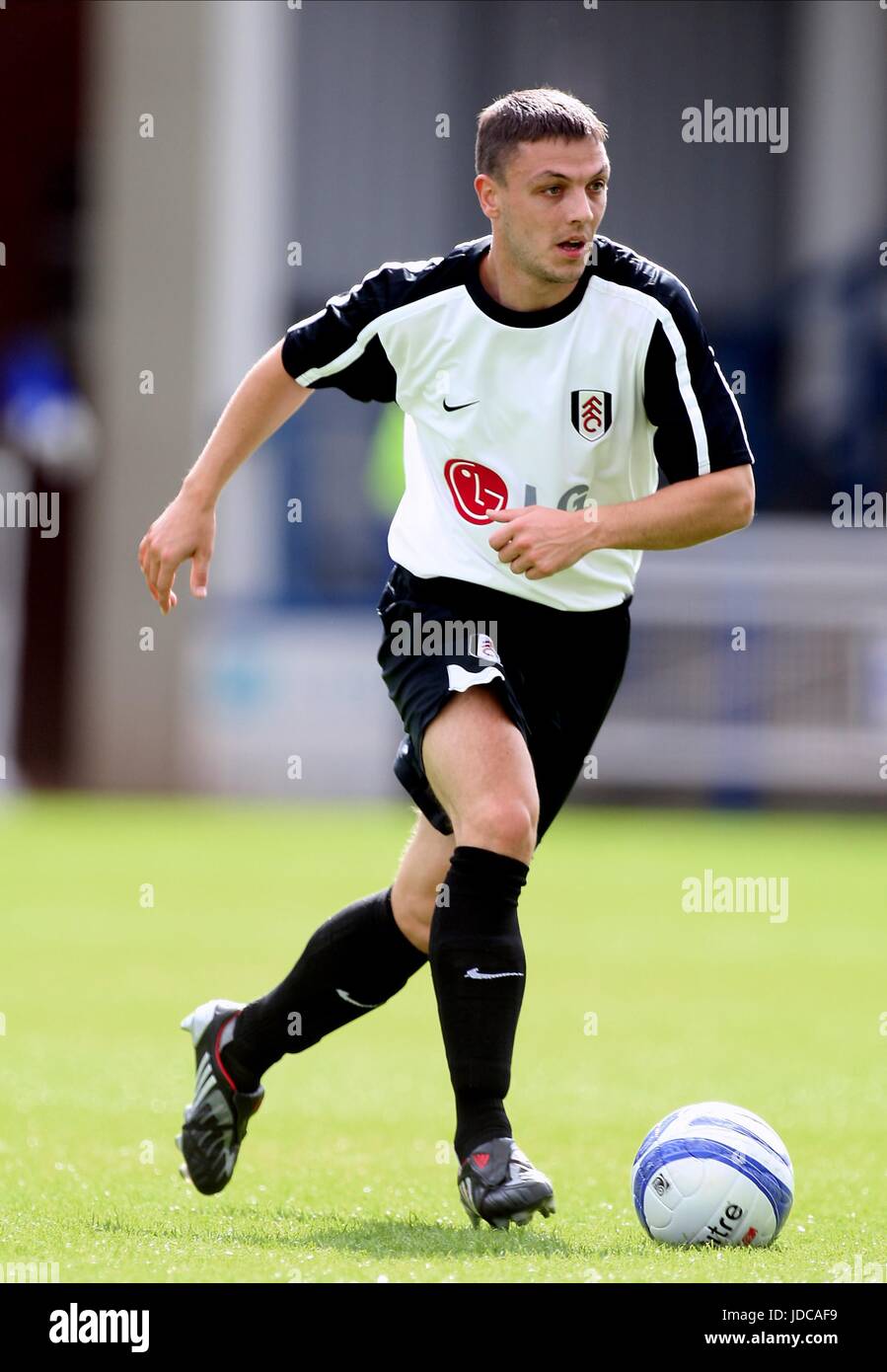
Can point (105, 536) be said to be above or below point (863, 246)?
below

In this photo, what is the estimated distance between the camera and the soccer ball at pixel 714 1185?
3.86m

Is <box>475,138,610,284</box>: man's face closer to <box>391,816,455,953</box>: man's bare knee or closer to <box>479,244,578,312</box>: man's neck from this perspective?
<box>479,244,578,312</box>: man's neck

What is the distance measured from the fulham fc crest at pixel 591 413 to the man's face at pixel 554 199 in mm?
235

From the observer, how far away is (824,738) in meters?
15.4

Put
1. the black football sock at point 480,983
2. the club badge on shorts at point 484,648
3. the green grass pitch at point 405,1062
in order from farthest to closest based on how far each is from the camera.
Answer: the club badge on shorts at point 484,648
the black football sock at point 480,983
the green grass pitch at point 405,1062

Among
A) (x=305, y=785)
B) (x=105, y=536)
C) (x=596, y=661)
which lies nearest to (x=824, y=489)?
(x=305, y=785)

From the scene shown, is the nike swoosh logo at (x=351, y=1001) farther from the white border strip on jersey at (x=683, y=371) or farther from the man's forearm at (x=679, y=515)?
the white border strip on jersey at (x=683, y=371)

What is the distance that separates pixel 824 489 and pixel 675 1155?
14168 mm

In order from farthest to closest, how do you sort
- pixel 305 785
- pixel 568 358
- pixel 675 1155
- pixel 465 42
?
pixel 465 42 < pixel 305 785 < pixel 568 358 < pixel 675 1155

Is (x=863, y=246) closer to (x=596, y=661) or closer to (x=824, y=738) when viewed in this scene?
(x=824, y=738)

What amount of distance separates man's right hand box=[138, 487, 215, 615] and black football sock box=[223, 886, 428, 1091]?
792 mm

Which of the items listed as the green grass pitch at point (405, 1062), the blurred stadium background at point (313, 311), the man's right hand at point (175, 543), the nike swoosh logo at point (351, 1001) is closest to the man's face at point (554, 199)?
the man's right hand at point (175, 543)

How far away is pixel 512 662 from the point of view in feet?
14.2

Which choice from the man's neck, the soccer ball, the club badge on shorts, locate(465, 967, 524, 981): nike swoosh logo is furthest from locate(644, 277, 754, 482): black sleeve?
the soccer ball
